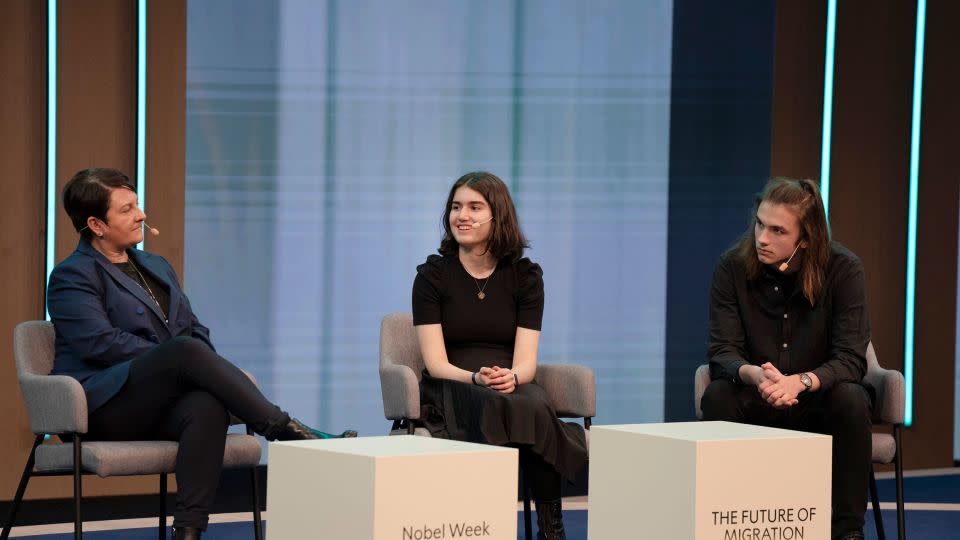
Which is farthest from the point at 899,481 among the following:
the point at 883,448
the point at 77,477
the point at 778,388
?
the point at 77,477

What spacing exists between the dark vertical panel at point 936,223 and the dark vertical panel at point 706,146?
33.6 inches

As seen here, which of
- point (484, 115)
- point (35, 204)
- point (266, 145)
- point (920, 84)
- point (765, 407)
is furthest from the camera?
point (920, 84)

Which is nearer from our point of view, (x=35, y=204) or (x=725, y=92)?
(x=35, y=204)

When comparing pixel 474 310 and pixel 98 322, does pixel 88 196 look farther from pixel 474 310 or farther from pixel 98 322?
pixel 474 310

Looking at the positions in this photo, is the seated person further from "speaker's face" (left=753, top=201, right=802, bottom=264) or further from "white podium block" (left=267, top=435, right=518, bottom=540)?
"white podium block" (left=267, top=435, right=518, bottom=540)

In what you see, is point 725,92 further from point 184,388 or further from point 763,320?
point 184,388

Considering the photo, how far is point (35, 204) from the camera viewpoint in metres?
4.61

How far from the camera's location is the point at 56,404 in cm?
338

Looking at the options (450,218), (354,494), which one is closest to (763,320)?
(450,218)

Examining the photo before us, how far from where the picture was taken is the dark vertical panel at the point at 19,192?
Answer: 4.57 m

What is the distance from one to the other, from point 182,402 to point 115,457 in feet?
0.86

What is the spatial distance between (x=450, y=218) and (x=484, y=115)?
60.2 inches

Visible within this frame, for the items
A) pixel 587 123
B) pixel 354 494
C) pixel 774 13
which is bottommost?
pixel 354 494

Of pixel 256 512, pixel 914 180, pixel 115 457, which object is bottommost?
pixel 256 512
